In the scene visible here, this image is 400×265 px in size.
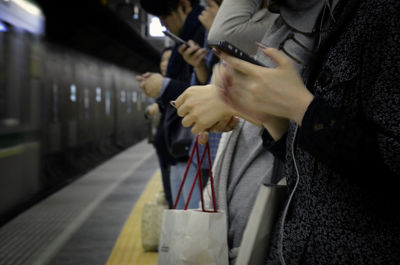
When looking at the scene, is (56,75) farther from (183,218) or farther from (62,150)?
(183,218)

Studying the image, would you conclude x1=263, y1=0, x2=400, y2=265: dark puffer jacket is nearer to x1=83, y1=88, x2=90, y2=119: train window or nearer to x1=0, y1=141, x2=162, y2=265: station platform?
x1=0, y1=141, x2=162, y2=265: station platform

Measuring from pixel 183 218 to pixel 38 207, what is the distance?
4.74 meters

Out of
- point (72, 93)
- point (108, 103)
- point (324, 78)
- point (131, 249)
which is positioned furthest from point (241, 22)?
point (108, 103)

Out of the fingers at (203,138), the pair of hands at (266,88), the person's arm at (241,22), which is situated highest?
the person's arm at (241,22)

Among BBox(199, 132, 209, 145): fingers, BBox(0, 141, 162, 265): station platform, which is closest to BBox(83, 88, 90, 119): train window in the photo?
BBox(0, 141, 162, 265): station platform

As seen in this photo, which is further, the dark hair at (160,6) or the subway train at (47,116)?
the subway train at (47,116)

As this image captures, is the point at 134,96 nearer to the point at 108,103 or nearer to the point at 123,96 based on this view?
the point at 123,96

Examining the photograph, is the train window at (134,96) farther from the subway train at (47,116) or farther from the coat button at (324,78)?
the coat button at (324,78)

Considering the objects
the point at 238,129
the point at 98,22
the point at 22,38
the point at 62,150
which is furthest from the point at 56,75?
the point at 238,129

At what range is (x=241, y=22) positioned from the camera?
1239 millimetres

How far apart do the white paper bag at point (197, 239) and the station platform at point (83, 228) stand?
2346 millimetres

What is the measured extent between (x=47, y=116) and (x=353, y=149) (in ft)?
22.7

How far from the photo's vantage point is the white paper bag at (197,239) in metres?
1.06

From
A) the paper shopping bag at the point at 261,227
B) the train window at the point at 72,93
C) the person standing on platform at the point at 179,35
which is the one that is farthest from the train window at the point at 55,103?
the paper shopping bag at the point at 261,227
